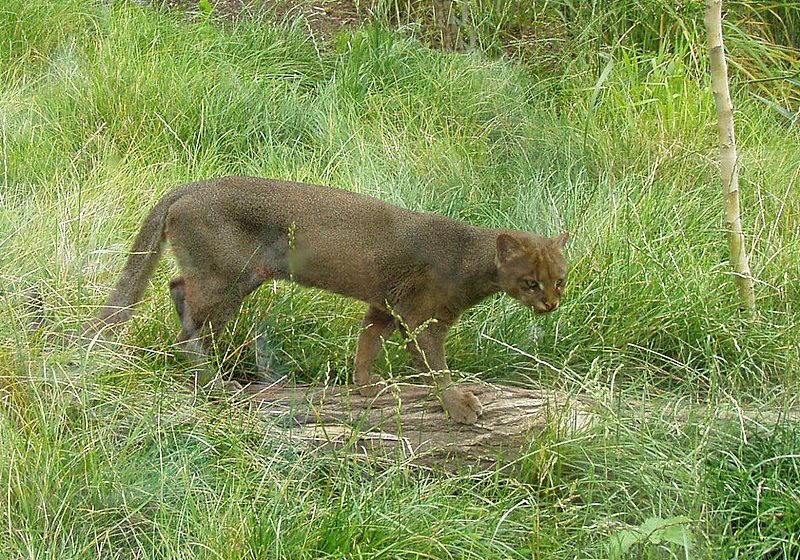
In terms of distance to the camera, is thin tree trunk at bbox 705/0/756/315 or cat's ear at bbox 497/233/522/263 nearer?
cat's ear at bbox 497/233/522/263

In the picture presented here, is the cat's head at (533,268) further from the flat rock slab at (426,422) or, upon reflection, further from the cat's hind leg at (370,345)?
the cat's hind leg at (370,345)

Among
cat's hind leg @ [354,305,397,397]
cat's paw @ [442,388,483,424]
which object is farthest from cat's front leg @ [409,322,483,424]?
cat's hind leg @ [354,305,397,397]

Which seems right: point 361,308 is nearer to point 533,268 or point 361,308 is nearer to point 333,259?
point 333,259

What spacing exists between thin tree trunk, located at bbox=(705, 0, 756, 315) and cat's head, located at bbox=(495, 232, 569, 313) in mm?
873

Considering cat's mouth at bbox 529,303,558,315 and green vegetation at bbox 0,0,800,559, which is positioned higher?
cat's mouth at bbox 529,303,558,315

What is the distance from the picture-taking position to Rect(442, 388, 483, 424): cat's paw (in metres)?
3.61

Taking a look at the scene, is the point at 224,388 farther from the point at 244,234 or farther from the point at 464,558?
the point at 464,558

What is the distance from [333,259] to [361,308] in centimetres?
55

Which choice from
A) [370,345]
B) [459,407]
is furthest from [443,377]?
[370,345]

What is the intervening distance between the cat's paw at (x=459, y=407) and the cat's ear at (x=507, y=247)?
1.64 feet

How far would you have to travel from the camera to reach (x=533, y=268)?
371 centimetres

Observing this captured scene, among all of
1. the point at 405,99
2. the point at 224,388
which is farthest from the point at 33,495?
the point at 405,99

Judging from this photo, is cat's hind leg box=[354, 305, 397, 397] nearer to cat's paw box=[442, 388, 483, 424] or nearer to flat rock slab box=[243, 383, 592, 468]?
flat rock slab box=[243, 383, 592, 468]

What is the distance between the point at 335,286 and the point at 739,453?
150 cm
